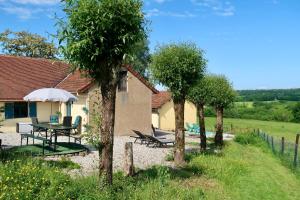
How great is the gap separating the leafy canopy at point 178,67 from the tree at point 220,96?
8.78 metres

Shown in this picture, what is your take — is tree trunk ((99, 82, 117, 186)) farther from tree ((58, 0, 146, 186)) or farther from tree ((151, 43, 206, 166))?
tree ((151, 43, 206, 166))

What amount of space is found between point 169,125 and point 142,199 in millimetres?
31361

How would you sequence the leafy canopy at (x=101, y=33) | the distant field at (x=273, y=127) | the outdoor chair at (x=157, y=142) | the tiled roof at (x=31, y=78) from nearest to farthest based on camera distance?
the leafy canopy at (x=101, y=33), the outdoor chair at (x=157, y=142), the tiled roof at (x=31, y=78), the distant field at (x=273, y=127)

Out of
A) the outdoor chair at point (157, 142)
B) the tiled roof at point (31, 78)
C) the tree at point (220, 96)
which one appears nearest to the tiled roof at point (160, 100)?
the tiled roof at point (31, 78)

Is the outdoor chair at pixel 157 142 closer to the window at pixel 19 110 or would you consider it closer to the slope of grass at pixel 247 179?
the slope of grass at pixel 247 179

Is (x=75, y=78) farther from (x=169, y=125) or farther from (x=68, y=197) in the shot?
(x=68, y=197)

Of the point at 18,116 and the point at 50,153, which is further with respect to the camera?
the point at 18,116

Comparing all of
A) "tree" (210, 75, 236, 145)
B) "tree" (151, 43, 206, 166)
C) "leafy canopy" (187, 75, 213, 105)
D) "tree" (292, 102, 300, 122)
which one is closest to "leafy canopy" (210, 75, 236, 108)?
"tree" (210, 75, 236, 145)

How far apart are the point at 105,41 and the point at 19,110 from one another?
2163 centimetres

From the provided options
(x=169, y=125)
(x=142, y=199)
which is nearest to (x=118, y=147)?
(x=142, y=199)

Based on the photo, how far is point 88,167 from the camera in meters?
15.3

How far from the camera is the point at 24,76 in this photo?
33.1 m

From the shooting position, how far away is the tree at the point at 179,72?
1740cm

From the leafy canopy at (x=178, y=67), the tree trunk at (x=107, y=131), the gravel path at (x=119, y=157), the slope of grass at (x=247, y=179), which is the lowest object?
the slope of grass at (x=247, y=179)
